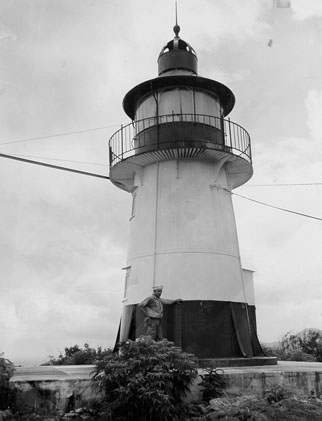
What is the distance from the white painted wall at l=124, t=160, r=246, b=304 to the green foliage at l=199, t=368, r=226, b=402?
3.42 meters

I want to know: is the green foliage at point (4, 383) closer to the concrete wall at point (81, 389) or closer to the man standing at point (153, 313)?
the concrete wall at point (81, 389)

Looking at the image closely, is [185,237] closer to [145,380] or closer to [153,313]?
[153,313]

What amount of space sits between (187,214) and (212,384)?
5.60 meters

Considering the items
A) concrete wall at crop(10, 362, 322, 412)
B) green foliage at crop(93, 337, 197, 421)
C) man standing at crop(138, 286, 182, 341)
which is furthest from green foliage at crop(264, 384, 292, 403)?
man standing at crop(138, 286, 182, 341)

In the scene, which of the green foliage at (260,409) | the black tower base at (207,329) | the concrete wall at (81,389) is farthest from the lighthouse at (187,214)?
the green foliage at (260,409)

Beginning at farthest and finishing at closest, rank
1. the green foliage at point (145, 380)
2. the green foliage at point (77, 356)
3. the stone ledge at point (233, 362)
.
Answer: the green foliage at point (77, 356) < the stone ledge at point (233, 362) < the green foliage at point (145, 380)

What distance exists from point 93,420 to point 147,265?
20.1ft

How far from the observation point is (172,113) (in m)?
15.5

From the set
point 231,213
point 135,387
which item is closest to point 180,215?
point 231,213

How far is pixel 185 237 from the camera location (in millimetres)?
14641

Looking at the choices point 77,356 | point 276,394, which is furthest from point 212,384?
point 77,356

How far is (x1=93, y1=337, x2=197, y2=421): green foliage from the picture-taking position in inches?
346

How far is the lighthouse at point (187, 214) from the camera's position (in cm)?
1394

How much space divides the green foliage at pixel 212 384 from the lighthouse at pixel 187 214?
107 inches
